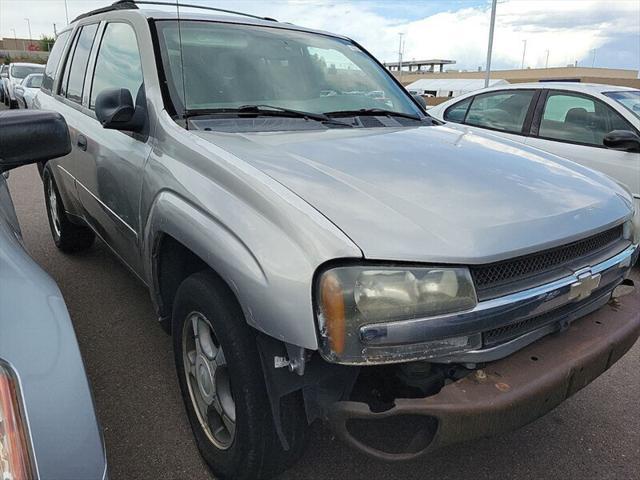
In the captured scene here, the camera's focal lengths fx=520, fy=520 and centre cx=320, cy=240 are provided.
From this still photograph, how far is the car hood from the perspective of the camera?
1.53 metres

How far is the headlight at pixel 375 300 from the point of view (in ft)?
4.69

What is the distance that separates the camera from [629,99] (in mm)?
5008

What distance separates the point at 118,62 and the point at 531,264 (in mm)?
2489

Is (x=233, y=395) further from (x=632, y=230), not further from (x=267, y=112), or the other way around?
(x=632, y=230)

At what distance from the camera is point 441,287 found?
4.88ft

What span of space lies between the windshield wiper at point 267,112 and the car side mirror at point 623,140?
3.00 metres

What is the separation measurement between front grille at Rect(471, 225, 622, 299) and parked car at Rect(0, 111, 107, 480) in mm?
1088

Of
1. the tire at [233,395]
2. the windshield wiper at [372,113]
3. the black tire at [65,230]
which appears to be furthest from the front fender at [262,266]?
the black tire at [65,230]

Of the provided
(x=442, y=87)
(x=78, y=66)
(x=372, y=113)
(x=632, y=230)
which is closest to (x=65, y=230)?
(x=78, y=66)

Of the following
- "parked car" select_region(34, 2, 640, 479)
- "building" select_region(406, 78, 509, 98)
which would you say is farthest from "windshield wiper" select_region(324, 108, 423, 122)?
"building" select_region(406, 78, 509, 98)

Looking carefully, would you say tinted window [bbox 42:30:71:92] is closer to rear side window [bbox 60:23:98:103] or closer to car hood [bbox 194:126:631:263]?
rear side window [bbox 60:23:98:103]

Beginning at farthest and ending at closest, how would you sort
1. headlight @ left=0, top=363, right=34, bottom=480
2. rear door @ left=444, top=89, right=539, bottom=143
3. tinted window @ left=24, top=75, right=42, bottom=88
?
tinted window @ left=24, top=75, right=42, bottom=88 < rear door @ left=444, top=89, right=539, bottom=143 < headlight @ left=0, top=363, right=34, bottom=480

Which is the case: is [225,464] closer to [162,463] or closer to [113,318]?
[162,463]

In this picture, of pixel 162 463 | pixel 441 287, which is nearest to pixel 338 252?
pixel 441 287
